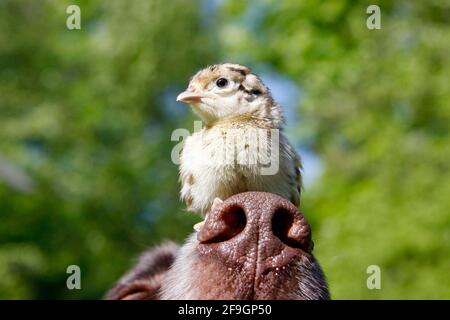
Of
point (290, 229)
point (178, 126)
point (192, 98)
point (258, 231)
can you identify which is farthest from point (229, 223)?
point (178, 126)

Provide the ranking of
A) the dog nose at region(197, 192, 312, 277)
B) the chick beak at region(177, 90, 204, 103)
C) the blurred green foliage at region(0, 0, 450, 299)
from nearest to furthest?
1. the dog nose at region(197, 192, 312, 277)
2. the chick beak at region(177, 90, 204, 103)
3. the blurred green foliage at region(0, 0, 450, 299)

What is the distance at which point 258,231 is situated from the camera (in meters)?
3.04

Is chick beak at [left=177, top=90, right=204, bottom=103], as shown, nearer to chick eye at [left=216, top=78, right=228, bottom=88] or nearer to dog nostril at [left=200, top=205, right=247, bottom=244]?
chick eye at [left=216, top=78, right=228, bottom=88]

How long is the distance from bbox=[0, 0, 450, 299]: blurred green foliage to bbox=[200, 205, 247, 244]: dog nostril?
32.0ft

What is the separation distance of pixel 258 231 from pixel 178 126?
16.7 metres

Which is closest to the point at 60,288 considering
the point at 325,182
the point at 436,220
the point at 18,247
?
the point at 18,247

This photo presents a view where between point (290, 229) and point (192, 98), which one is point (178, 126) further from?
point (290, 229)

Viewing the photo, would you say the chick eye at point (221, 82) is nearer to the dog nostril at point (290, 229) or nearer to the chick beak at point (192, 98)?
the chick beak at point (192, 98)

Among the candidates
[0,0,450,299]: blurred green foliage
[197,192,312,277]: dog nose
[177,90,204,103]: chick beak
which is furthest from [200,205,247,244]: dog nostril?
[0,0,450,299]: blurred green foliage

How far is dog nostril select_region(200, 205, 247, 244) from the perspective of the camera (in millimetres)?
3043

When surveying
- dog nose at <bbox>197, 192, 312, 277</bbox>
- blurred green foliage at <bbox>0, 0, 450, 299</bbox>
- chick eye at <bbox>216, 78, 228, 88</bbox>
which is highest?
blurred green foliage at <bbox>0, 0, 450, 299</bbox>

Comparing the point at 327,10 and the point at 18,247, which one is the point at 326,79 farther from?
the point at 18,247

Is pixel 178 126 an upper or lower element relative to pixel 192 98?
upper

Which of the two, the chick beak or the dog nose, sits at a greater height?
the chick beak
